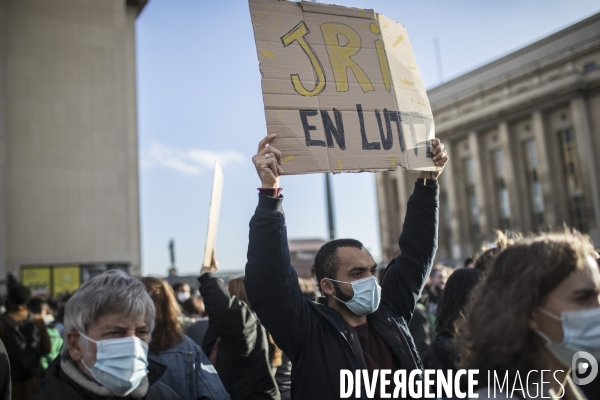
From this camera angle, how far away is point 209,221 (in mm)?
4195

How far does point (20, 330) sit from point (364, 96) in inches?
A: 208

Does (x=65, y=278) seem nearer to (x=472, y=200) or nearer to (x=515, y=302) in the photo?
(x=515, y=302)

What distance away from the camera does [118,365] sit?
94.1 inches

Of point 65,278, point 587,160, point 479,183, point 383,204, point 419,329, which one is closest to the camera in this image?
point 419,329

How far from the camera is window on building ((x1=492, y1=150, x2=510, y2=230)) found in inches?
2174

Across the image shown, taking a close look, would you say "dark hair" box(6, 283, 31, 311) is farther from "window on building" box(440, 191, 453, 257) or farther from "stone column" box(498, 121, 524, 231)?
"window on building" box(440, 191, 453, 257)

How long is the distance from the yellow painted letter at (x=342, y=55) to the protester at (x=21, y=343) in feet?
16.7

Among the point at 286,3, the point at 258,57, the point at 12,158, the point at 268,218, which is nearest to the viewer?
the point at 268,218

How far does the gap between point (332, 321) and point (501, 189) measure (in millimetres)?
56896

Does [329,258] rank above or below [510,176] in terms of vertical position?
below

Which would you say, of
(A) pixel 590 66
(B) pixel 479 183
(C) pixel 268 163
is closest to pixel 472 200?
(B) pixel 479 183

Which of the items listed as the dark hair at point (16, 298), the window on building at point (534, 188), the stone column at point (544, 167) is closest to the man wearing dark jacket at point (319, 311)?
the dark hair at point (16, 298)

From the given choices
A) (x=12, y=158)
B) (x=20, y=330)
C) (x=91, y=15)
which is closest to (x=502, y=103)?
(x=91, y=15)

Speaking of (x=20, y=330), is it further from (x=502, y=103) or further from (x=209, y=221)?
(x=502, y=103)
